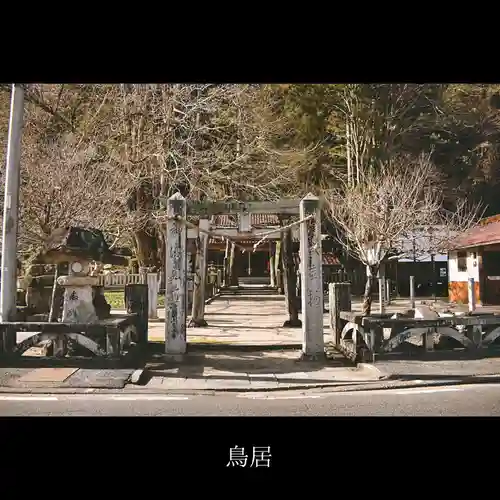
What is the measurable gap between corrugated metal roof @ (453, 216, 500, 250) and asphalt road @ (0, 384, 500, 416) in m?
5.49

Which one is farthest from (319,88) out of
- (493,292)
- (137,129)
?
(493,292)

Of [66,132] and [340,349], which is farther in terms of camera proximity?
[66,132]

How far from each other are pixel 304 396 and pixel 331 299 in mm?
2204

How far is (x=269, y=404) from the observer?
3137 millimetres

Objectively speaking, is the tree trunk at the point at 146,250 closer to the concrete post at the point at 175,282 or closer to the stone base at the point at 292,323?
the stone base at the point at 292,323

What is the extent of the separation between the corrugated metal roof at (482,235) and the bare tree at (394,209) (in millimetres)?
472

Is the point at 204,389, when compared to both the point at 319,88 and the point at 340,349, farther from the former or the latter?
the point at 319,88

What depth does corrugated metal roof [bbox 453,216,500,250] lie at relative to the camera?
840 centimetres

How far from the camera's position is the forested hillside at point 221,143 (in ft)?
18.3

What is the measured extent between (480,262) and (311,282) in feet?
18.8

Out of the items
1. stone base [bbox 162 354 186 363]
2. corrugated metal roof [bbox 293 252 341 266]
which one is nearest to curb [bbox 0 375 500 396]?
stone base [bbox 162 354 186 363]

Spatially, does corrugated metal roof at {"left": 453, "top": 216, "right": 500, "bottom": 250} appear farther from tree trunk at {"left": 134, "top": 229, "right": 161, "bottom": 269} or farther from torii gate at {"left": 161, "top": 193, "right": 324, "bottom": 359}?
tree trunk at {"left": 134, "top": 229, "right": 161, "bottom": 269}

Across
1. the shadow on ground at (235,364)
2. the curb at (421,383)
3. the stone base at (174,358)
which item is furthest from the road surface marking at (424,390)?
the stone base at (174,358)
